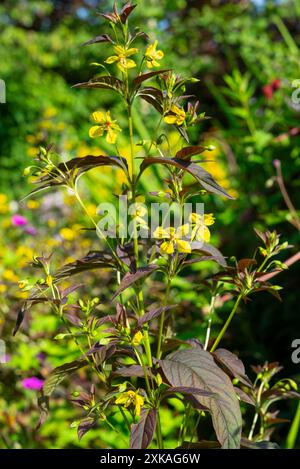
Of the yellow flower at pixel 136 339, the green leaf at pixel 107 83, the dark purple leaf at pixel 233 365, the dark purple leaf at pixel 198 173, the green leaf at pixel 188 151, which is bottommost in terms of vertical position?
the dark purple leaf at pixel 233 365

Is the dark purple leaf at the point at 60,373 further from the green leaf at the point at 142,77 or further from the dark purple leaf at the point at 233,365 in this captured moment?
the green leaf at the point at 142,77

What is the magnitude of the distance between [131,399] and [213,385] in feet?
0.44

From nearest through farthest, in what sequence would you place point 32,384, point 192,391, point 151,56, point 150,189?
point 192,391
point 151,56
point 32,384
point 150,189

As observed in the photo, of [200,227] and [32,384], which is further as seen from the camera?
[32,384]

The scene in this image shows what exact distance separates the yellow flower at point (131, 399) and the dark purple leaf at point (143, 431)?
0.9 inches

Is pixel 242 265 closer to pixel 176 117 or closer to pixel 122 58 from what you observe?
pixel 176 117

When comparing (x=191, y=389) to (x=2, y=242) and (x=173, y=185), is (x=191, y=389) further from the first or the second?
(x=2, y=242)

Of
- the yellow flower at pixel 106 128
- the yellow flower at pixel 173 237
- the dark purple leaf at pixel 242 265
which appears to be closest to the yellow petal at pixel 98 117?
the yellow flower at pixel 106 128

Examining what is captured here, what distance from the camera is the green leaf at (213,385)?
2.72ft

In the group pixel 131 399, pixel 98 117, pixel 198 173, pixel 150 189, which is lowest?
pixel 131 399

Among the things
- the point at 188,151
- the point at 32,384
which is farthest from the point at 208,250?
the point at 32,384

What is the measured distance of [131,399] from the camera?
0.89 meters

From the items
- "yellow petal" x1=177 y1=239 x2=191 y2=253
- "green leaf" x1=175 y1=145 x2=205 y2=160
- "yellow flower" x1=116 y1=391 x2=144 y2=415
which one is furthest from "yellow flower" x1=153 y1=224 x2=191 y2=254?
"yellow flower" x1=116 y1=391 x2=144 y2=415

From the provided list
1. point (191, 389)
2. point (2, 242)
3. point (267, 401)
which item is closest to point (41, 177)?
point (191, 389)
